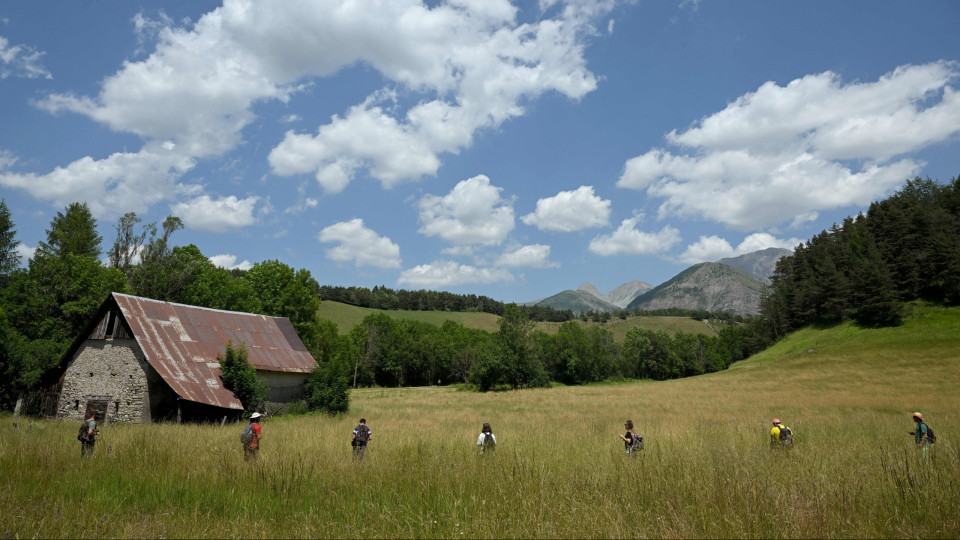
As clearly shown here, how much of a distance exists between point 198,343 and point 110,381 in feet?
13.3

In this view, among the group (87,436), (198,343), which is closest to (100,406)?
(198,343)

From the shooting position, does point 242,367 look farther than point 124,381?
Yes

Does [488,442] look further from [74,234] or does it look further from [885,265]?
[885,265]

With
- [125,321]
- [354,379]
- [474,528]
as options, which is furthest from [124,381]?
[354,379]

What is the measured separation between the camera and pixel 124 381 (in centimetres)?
2286

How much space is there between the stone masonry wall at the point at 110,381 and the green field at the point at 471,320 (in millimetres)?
68805

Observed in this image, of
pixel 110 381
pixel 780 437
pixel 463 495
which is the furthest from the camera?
pixel 110 381

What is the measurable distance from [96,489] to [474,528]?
581 cm

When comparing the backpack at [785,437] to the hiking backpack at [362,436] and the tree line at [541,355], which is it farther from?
the tree line at [541,355]

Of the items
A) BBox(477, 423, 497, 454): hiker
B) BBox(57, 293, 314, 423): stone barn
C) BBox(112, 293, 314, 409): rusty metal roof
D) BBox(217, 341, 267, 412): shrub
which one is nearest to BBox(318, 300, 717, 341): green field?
BBox(112, 293, 314, 409): rusty metal roof

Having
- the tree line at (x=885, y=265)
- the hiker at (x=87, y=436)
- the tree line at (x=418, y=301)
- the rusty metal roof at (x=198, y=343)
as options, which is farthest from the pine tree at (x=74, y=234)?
the tree line at (x=885, y=265)

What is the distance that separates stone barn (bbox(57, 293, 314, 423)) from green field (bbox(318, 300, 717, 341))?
68282 mm

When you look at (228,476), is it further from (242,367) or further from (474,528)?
(242,367)

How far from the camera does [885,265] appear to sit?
58062 millimetres
